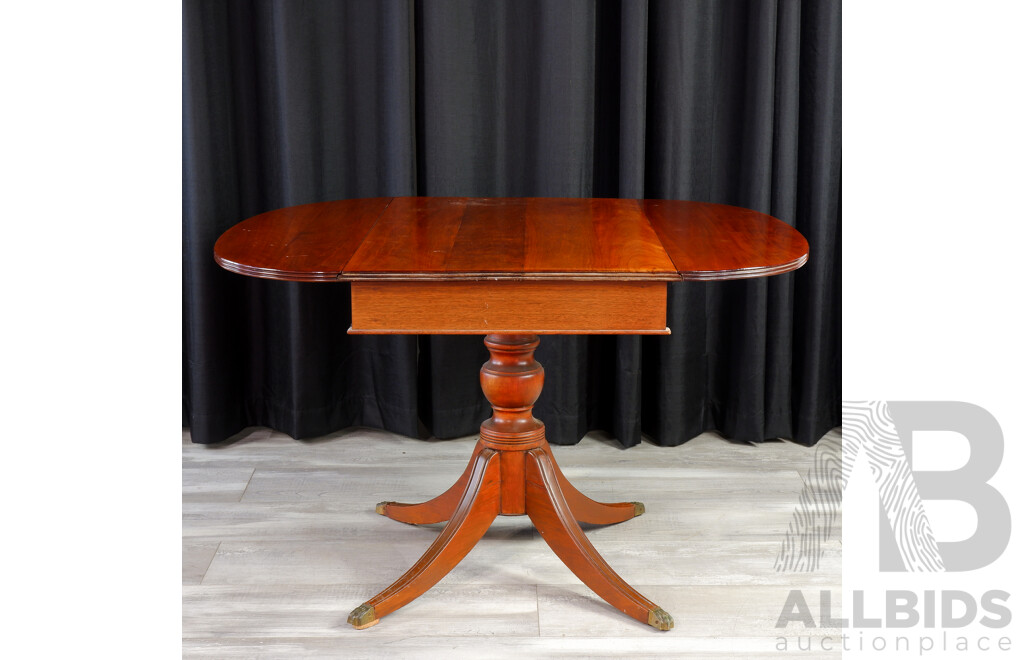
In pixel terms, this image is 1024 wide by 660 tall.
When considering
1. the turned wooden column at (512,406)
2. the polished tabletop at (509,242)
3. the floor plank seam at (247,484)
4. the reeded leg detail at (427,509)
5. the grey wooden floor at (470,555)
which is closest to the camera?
the polished tabletop at (509,242)

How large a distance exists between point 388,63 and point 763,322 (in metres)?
1.18

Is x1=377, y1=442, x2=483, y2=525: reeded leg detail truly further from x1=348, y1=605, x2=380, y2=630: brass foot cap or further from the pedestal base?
x1=348, y1=605, x2=380, y2=630: brass foot cap

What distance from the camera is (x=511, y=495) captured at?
1906 mm

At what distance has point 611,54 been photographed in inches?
97.4

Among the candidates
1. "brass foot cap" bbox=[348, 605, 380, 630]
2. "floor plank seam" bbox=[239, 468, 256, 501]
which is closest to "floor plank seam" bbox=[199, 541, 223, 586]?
"floor plank seam" bbox=[239, 468, 256, 501]

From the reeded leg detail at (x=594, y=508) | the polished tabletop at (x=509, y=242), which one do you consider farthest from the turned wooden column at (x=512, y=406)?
the polished tabletop at (x=509, y=242)

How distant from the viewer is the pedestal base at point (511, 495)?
181 cm

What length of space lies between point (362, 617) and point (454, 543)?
219mm

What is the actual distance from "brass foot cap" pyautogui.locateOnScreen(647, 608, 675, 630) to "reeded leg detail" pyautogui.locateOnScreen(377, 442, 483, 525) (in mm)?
481

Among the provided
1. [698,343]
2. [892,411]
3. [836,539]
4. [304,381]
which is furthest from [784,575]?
[304,381]

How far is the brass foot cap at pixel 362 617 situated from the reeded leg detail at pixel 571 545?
14.2 inches

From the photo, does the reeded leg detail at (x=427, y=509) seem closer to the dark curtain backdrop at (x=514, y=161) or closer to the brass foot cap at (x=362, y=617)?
the brass foot cap at (x=362, y=617)

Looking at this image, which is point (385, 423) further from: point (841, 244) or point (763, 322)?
point (841, 244)

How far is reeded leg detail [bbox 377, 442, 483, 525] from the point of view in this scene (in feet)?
6.78
